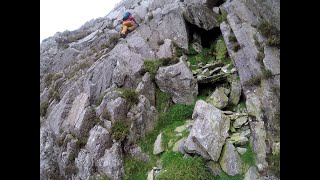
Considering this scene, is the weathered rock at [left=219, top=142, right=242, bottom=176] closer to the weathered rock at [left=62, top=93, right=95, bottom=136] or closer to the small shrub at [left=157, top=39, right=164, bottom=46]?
the weathered rock at [left=62, top=93, right=95, bottom=136]

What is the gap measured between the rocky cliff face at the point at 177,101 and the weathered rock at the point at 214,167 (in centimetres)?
4

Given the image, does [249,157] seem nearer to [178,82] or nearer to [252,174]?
[252,174]

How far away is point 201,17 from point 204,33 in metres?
1.13

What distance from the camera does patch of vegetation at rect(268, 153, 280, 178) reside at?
1253 centimetres

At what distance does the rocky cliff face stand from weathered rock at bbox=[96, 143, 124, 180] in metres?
0.05

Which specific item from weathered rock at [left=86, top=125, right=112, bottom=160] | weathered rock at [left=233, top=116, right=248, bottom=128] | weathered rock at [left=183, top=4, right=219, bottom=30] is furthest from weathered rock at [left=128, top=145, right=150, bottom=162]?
weathered rock at [left=183, top=4, right=219, bottom=30]

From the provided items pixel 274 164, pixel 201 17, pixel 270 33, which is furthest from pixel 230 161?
pixel 201 17

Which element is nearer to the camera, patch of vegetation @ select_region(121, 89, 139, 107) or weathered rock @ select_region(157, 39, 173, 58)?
patch of vegetation @ select_region(121, 89, 139, 107)

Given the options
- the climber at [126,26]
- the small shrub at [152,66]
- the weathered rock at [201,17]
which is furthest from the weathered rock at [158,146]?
the climber at [126,26]

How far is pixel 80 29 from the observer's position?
3322 cm

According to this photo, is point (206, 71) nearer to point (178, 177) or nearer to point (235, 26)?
point (235, 26)

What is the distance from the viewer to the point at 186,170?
525 inches

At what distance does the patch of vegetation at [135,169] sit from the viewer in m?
14.8
